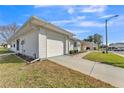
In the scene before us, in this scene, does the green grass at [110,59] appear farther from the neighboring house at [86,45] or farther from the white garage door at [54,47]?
the neighboring house at [86,45]

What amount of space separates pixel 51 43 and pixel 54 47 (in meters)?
0.85

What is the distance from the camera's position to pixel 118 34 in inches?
540

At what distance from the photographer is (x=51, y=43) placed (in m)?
15.2

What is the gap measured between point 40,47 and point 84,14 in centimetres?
446

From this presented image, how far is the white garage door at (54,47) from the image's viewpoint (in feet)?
Answer: 48.7

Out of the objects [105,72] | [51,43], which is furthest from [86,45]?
[105,72]

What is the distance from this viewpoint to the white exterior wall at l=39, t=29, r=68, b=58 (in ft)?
44.8

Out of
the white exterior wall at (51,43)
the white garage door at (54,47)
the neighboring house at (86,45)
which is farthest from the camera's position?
the neighboring house at (86,45)

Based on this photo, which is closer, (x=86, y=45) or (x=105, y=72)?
(x=105, y=72)

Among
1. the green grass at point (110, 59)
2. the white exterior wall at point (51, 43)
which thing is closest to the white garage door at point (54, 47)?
the white exterior wall at point (51, 43)

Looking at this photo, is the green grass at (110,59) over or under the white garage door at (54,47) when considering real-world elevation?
under

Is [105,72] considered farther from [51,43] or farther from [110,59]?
[51,43]
